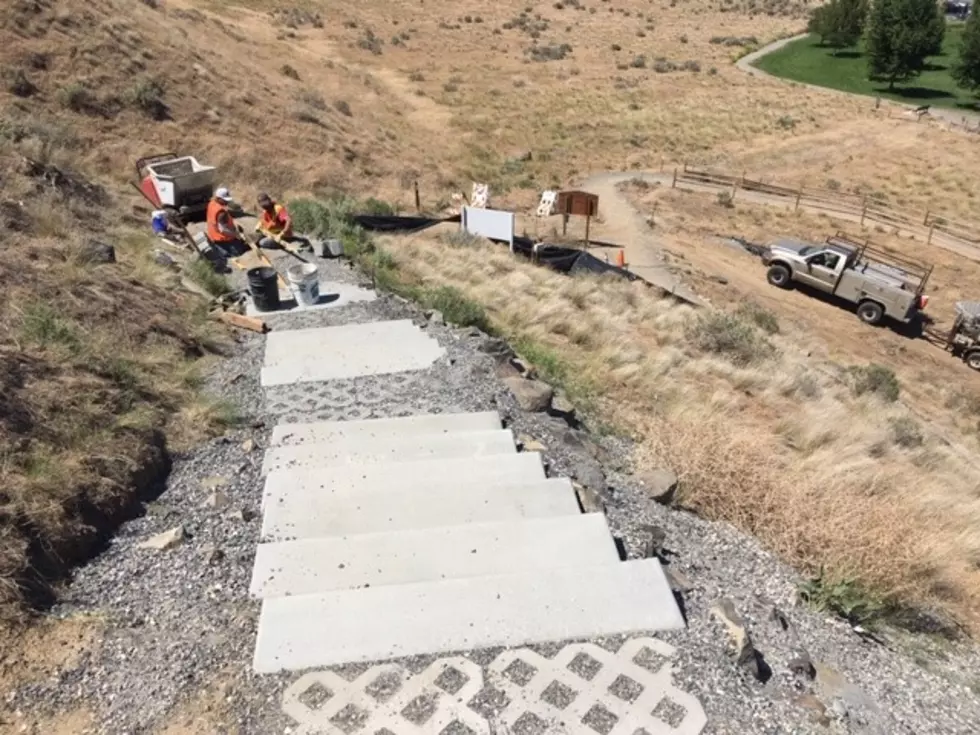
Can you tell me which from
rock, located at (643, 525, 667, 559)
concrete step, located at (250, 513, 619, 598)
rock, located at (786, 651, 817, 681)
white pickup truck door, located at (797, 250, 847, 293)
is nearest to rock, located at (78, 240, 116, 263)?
concrete step, located at (250, 513, 619, 598)

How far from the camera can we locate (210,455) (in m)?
7.89

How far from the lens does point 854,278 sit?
21.2 m

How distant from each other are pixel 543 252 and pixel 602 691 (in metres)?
15.6

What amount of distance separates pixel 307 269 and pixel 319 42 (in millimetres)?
35362

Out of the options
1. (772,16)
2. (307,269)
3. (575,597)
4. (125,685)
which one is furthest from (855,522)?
(772,16)

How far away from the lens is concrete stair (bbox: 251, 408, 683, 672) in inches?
214

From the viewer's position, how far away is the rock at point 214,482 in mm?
7340

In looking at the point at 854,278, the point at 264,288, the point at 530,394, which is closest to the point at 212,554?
the point at 530,394

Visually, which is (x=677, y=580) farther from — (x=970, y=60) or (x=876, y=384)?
(x=970, y=60)

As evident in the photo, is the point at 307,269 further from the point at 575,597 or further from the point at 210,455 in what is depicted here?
the point at 575,597

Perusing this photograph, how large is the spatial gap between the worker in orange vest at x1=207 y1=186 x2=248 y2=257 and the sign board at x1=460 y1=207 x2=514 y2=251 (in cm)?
685

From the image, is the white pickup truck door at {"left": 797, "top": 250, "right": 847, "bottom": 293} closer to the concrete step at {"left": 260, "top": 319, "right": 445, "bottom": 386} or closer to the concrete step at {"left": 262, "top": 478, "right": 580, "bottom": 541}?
the concrete step at {"left": 260, "top": 319, "right": 445, "bottom": 386}

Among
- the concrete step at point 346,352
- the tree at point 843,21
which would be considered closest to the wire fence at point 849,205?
the concrete step at point 346,352

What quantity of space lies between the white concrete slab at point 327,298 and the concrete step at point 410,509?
224 inches
